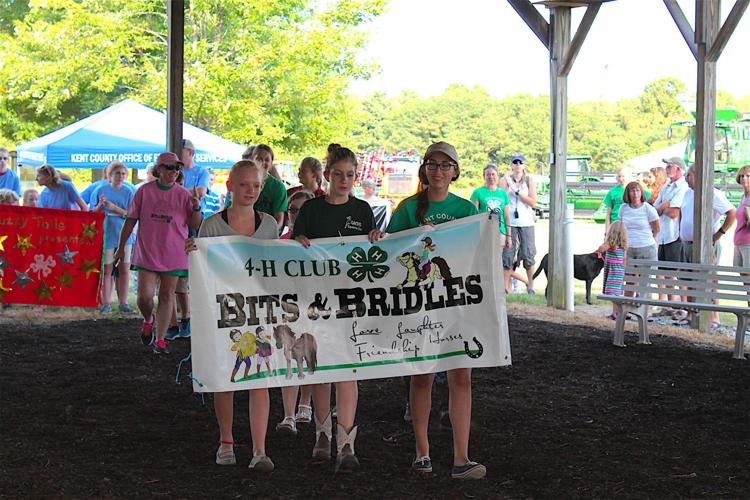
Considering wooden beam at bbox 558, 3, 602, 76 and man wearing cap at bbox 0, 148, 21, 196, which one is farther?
man wearing cap at bbox 0, 148, 21, 196

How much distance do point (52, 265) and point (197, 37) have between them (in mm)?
18197

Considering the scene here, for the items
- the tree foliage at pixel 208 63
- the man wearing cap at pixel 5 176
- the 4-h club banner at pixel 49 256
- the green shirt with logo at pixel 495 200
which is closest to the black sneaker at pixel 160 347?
the 4-h club banner at pixel 49 256

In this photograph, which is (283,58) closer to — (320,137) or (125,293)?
(320,137)

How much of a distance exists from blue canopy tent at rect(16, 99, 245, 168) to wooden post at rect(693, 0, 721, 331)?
9472 mm

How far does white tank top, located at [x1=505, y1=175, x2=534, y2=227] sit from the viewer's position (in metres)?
14.7

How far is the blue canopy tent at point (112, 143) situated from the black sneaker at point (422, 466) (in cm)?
1264

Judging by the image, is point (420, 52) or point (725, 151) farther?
point (420, 52)

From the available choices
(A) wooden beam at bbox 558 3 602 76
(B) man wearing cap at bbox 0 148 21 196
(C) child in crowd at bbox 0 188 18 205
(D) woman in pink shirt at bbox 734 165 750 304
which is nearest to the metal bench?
(D) woman in pink shirt at bbox 734 165 750 304

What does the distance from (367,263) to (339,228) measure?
0.25 metres

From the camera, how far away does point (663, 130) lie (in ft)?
182

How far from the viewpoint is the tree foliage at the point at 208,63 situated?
85.4 feet

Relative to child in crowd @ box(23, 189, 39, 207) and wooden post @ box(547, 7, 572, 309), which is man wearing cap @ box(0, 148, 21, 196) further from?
wooden post @ box(547, 7, 572, 309)

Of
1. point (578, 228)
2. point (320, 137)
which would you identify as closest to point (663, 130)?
point (578, 228)

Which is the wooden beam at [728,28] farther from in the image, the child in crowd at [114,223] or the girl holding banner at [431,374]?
the child in crowd at [114,223]
